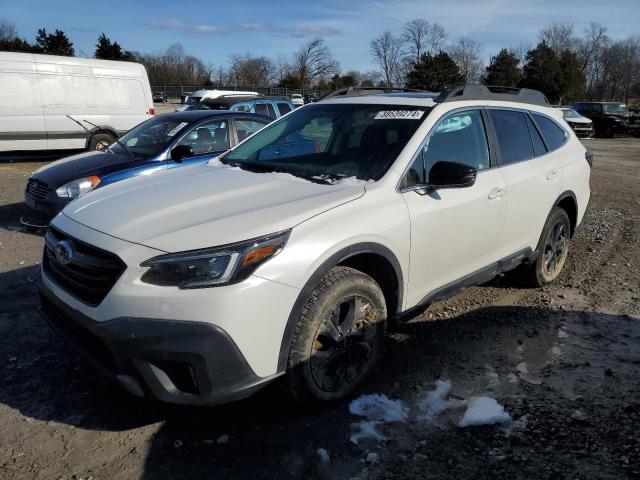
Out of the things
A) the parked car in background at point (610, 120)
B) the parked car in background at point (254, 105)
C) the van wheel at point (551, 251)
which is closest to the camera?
the van wheel at point (551, 251)

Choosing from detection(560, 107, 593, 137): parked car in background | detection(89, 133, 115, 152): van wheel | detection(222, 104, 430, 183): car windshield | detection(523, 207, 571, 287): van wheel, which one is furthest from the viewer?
detection(560, 107, 593, 137): parked car in background

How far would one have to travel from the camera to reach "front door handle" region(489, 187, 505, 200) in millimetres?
3940

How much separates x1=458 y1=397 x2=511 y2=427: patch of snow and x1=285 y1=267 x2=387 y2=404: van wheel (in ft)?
2.02

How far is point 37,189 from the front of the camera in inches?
267

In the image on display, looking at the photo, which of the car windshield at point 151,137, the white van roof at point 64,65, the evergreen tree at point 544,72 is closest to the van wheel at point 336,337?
the car windshield at point 151,137

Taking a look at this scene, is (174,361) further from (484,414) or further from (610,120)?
(610,120)

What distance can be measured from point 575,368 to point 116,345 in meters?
2.92

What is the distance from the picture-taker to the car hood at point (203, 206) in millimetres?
2639

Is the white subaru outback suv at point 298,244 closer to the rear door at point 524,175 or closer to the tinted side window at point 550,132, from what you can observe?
the rear door at point 524,175

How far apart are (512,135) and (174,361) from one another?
10.8 feet

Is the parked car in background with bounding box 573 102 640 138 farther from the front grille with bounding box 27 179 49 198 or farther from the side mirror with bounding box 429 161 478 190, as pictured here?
the side mirror with bounding box 429 161 478 190

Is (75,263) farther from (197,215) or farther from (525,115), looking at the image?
(525,115)

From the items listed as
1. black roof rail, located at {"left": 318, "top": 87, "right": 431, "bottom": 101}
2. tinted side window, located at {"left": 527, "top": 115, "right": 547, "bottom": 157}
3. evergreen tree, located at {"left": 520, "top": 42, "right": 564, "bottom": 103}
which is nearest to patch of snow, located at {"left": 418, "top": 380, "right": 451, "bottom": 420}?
tinted side window, located at {"left": 527, "top": 115, "right": 547, "bottom": 157}

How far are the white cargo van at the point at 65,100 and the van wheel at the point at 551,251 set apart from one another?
10366mm
